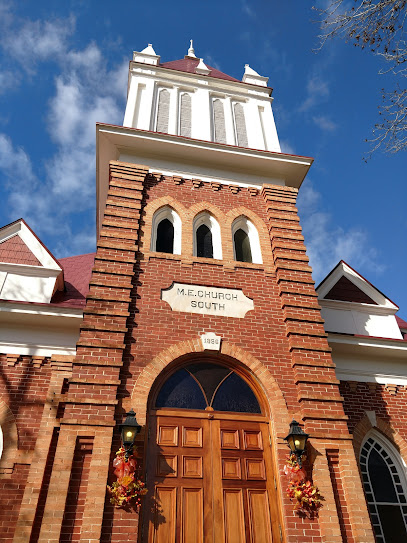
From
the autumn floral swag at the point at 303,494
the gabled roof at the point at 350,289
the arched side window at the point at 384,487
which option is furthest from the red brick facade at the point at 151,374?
the gabled roof at the point at 350,289

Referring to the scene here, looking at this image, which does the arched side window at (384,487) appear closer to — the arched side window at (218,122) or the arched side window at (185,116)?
the arched side window at (218,122)

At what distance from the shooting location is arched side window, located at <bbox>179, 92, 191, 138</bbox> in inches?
533

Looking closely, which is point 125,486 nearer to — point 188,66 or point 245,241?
point 245,241

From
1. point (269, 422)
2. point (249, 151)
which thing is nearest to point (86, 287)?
point (249, 151)

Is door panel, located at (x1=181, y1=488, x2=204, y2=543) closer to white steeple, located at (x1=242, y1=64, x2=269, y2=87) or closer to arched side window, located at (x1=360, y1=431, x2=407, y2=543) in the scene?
arched side window, located at (x1=360, y1=431, x2=407, y2=543)

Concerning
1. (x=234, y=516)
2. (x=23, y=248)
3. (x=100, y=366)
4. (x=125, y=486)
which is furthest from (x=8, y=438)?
(x=23, y=248)

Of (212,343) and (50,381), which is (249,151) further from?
(50,381)

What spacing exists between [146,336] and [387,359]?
6352 millimetres

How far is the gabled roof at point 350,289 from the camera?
40.4ft

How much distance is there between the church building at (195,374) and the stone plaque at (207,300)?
0.03 m

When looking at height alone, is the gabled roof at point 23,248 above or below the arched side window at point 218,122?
below

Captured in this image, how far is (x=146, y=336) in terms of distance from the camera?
8.44 metres

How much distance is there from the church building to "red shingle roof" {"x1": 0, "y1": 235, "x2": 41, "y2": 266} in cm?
4

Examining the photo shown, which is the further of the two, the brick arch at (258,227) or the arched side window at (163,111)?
the arched side window at (163,111)
